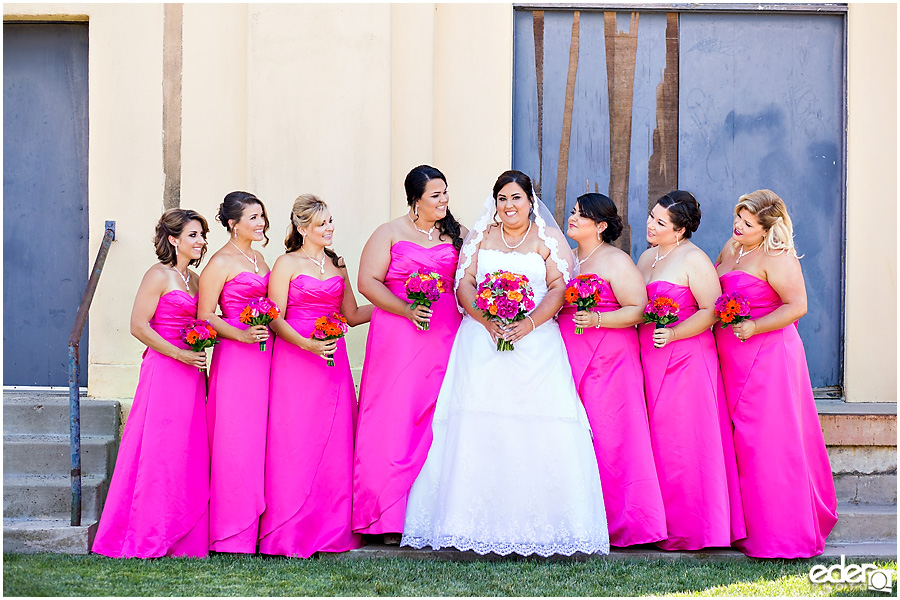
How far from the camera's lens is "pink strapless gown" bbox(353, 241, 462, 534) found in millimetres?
5250

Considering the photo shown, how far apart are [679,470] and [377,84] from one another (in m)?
3.67

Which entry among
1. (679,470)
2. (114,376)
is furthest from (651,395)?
(114,376)

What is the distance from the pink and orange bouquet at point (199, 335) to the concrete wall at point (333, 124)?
1647 millimetres

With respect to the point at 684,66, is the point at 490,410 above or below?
below

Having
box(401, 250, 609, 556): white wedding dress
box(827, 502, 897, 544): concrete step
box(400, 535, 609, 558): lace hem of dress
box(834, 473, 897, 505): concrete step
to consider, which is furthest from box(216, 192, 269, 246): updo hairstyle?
box(834, 473, 897, 505): concrete step

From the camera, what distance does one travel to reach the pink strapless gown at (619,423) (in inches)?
204

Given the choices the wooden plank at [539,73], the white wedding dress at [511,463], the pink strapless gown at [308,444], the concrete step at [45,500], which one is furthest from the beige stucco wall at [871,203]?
the concrete step at [45,500]

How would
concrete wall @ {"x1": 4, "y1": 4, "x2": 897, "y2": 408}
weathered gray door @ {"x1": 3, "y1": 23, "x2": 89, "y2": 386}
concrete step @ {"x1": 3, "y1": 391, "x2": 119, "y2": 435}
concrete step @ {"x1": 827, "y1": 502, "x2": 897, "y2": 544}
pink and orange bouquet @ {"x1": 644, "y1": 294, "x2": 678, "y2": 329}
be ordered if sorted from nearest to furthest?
1. pink and orange bouquet @ {"x1": 644, "y1": 294, "x2": 678, "y2": 329}
2. concrete step @ {"x1": 827, "y1": 502, "x2": 897, "y2": 544}
3. concrete step @ {"x1": 3, "y1": 391, "x2": 119, "y2": 435}
4. concrete wall @ {"x1": 4, "y1": 4, "x2": 897, "y2": 408}
5. weathered gray door @ {"x1": 3, "y1": 23, "x2": 89, "y2": 386}

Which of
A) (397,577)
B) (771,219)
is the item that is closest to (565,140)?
(771,219)

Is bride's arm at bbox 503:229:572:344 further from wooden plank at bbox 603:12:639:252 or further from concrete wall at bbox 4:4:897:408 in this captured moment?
wooden plank at bbox 603:12:639:252

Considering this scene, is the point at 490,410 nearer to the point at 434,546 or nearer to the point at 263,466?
the point at 434,546

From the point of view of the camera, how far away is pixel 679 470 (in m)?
5.30

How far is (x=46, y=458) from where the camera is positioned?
601 cm

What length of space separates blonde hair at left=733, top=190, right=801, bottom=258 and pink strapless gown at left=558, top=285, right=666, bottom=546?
1022 millimetres
